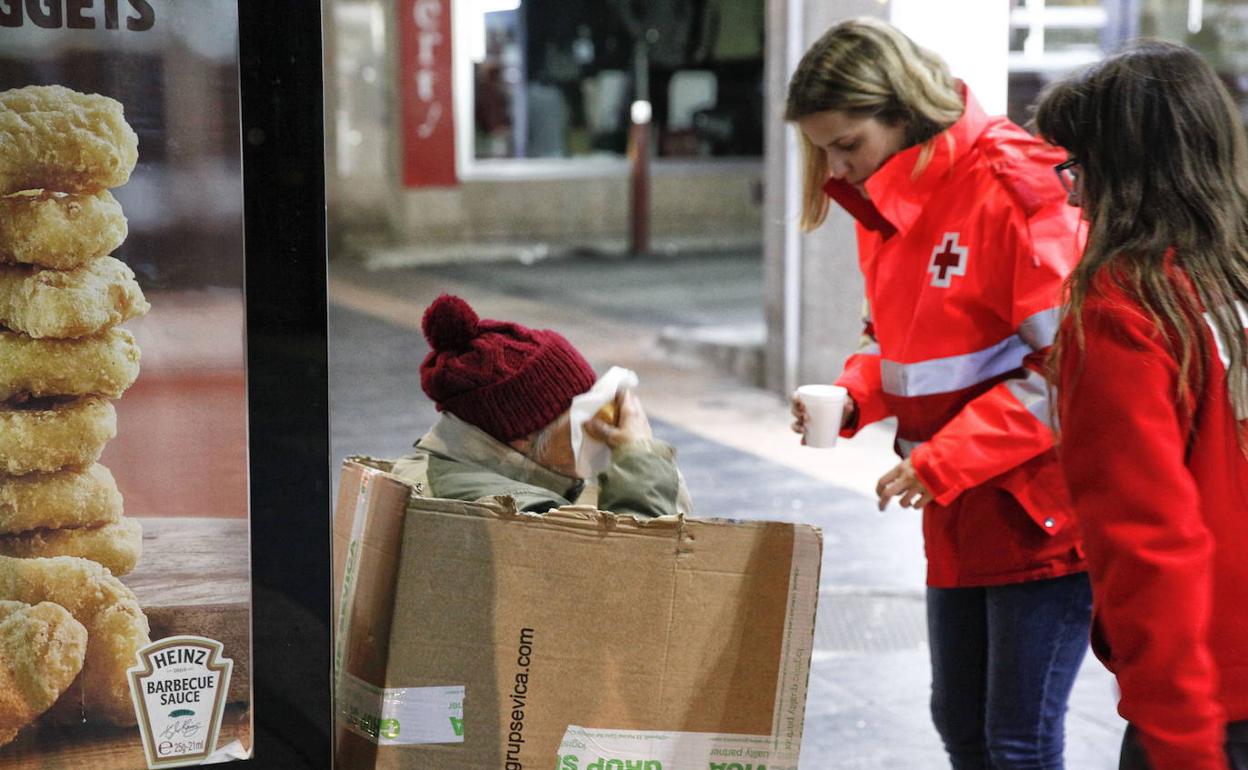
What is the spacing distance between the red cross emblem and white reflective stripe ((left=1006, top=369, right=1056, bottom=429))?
0.70 ft

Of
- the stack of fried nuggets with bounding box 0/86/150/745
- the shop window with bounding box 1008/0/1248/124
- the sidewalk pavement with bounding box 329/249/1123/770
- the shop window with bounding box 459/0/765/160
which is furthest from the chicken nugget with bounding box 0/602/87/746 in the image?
the shop window with bounding box 459/0/765/160

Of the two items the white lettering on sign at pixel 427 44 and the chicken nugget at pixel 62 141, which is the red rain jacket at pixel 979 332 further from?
the white lettering on sign at pixel 427 44

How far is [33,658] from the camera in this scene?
6.83 feet

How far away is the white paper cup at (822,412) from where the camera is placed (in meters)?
2.75

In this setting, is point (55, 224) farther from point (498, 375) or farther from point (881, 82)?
point (881, 82)

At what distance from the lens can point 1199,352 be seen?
6.09 ft

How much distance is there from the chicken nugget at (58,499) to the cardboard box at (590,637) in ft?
1.30

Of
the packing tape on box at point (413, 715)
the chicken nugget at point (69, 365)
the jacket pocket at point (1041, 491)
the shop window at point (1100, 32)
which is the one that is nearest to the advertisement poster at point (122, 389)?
the chicken nugget at point (69, 365)

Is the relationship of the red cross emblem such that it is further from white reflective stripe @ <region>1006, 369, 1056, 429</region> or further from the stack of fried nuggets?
the stack of fried nuggets

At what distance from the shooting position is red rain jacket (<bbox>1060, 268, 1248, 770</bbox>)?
181cm

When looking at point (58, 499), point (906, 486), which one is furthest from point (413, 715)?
point (906, 486)

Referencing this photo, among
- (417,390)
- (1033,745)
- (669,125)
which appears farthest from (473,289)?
(1033,745)

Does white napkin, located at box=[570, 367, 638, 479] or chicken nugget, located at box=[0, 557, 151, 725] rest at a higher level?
white napkin, located at box=[570, 367, 638, 479]

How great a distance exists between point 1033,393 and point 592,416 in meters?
0.82
